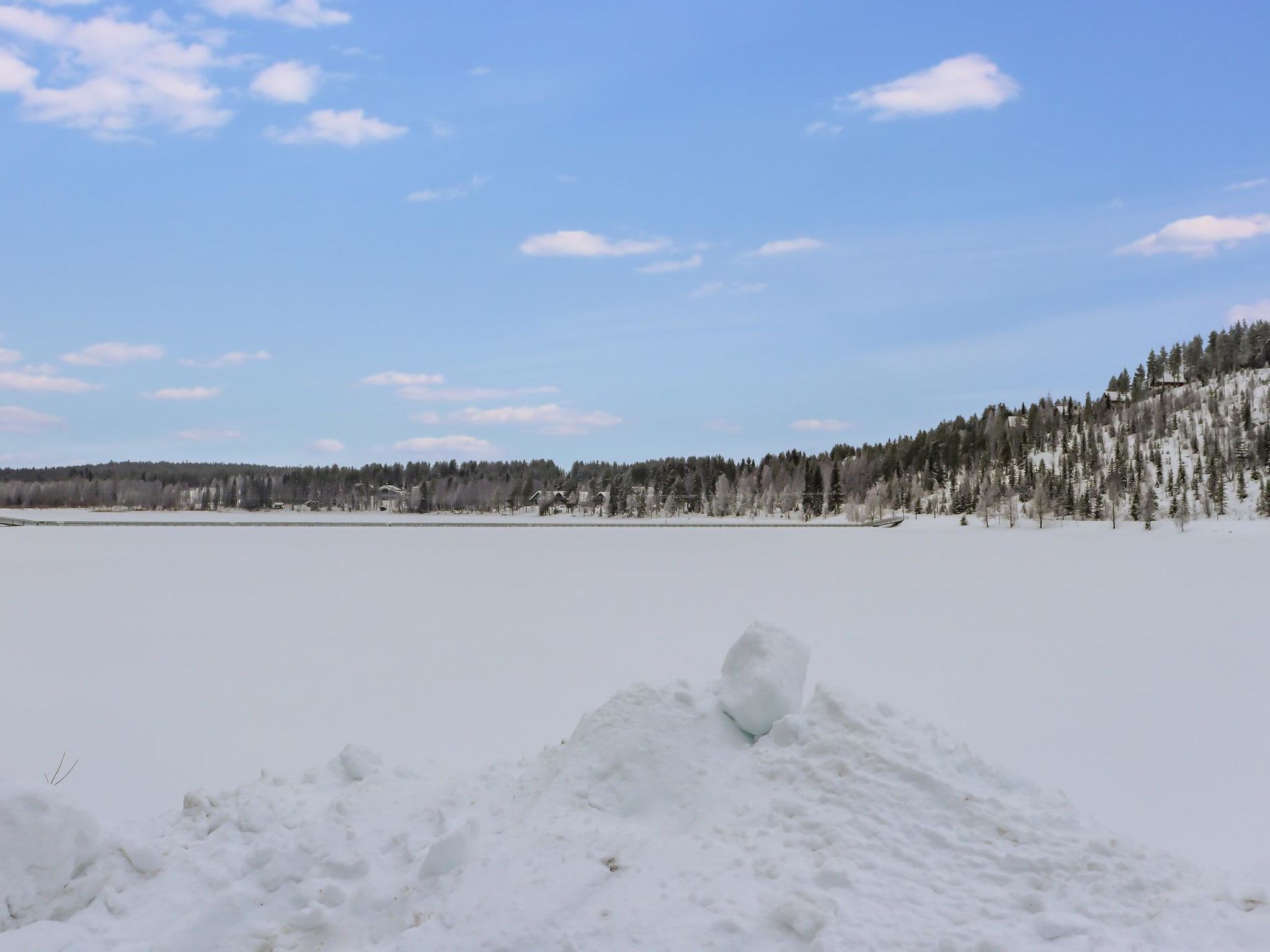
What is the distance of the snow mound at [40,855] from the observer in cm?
498

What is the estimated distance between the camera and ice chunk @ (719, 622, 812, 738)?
684cm

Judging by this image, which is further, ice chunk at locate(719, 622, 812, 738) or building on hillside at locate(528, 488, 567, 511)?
building on hillside at locate(528, 488, 567, 511)

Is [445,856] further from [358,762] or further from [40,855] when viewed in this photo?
[40,855]

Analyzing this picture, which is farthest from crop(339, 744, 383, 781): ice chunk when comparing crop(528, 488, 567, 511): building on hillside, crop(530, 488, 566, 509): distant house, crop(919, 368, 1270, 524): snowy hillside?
crop(530, 488, 566, 509): distant house

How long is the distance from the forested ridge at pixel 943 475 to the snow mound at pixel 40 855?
101654 millimetres

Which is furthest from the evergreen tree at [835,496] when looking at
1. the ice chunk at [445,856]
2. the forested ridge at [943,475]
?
the ice chunk at [445,856]

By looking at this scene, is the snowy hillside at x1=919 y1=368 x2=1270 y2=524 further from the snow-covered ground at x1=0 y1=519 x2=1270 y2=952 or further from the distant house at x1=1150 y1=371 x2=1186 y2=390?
the snow-covered ground at x1=0 y1=519 x2=1270 y2=952

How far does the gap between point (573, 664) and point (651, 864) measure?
29.1 ft

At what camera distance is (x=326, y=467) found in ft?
552

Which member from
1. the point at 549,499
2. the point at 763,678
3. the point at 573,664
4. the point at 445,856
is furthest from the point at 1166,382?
the point at 445,856

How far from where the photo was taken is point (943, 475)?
133250 mm

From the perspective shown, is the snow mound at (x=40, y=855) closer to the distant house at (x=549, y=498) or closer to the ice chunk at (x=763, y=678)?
the ice chunk at (x=763, y=678)

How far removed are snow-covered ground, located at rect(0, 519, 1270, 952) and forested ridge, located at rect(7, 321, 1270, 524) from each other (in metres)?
88.7

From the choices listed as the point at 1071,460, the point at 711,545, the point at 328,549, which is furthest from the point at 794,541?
the point at 1071,460
